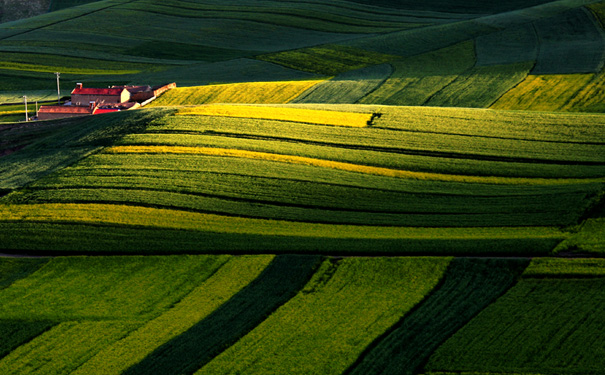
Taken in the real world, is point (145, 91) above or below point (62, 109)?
above

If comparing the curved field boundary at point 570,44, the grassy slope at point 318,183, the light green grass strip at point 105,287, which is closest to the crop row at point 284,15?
the curved field boundary at point 570,44

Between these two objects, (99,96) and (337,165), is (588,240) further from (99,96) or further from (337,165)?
(99,96)

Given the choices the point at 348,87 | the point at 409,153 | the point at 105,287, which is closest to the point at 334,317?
the point at 105,287

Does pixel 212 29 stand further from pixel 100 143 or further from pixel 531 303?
pixel 531 303

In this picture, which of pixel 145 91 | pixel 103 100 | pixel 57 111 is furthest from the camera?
pixel 145 91

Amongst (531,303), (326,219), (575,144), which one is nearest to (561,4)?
(575,144)
